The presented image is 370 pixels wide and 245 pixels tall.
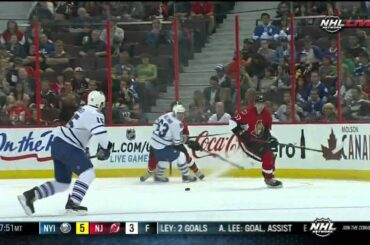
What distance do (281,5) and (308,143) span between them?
4.33ft

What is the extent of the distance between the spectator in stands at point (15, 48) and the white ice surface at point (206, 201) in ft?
3.49

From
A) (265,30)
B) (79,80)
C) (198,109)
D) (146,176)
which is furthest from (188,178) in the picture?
(265,30)

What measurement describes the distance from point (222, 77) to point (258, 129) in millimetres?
605

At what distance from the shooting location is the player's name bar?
5254 mm

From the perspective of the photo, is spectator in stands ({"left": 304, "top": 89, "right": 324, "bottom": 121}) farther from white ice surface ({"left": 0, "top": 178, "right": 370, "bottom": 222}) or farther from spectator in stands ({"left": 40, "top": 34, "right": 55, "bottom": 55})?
spectator in stands ({"left": 40, "top": 34, "right": 55, "bottom": 55})

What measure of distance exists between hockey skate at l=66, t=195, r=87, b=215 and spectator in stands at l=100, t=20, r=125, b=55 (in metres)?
1.96

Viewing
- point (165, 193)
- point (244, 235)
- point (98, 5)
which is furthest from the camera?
point (98, 5)

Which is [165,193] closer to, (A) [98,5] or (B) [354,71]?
(B) [354,71]

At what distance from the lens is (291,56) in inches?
301

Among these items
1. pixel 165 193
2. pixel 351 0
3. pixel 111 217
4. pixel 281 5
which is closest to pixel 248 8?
pixel 281 5

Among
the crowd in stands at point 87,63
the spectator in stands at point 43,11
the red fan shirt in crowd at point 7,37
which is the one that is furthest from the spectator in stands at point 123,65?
the spectator in stands at point 43,11

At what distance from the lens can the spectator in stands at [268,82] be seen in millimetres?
7621

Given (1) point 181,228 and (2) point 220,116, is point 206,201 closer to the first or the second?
(1) point 181,228

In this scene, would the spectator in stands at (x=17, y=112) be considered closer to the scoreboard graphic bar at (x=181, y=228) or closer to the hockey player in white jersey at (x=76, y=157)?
the hockey player in white jersey at (x=76, y=157)
